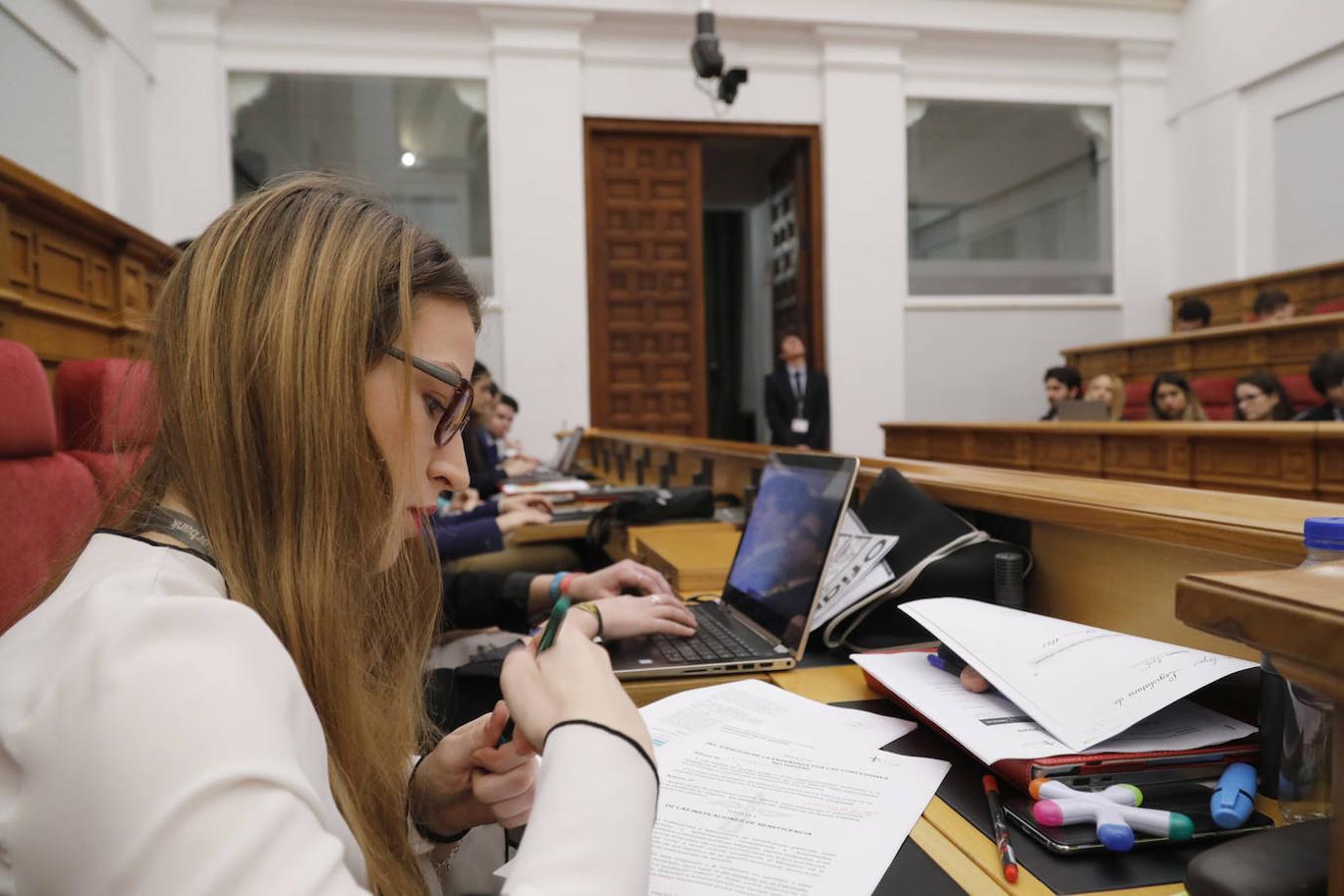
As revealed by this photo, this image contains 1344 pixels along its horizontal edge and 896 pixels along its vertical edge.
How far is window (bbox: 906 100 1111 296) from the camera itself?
718cm

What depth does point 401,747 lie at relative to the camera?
74 centimetres

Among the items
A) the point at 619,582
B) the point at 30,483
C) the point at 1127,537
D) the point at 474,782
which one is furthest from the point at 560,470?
the point at 474,782

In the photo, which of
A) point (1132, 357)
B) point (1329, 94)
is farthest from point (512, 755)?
point (1329, 94)

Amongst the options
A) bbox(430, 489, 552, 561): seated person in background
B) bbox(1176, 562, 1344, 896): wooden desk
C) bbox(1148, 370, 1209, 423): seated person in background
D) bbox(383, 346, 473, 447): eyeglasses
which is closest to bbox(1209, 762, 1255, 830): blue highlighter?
bbox(1176, 562, 1344, 896): wooden desk

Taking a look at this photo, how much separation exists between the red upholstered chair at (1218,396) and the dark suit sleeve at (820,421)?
2.28 metres

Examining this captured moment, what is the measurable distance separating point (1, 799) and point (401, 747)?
317 millimetres

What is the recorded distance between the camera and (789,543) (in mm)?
1223

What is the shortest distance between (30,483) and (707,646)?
3.06ft

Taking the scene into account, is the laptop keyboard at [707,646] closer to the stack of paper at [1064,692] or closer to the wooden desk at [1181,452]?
the stack of paper at [1064,692]

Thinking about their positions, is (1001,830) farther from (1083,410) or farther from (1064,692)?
(1083,410)

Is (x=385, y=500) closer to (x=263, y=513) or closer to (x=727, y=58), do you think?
(x=263, y=513)

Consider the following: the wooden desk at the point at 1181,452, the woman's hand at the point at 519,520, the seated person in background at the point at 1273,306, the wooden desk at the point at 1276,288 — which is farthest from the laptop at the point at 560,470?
the wooden desk at the point at 1276,288

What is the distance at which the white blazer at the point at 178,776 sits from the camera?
0.40m

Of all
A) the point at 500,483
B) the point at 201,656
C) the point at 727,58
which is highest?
the point at 727,58
